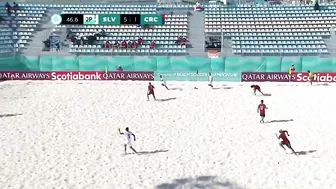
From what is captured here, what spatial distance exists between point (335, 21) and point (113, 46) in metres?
21.8

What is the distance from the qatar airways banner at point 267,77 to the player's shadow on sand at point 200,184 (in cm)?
1992

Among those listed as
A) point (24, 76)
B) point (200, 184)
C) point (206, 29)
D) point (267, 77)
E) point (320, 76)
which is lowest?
point (200, 184)

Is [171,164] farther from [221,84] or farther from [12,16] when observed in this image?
[12,16]

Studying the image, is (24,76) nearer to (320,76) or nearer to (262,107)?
(262,107)

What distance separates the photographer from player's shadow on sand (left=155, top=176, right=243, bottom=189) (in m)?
11.9

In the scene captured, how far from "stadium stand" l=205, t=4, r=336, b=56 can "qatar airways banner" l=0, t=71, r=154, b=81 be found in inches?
368

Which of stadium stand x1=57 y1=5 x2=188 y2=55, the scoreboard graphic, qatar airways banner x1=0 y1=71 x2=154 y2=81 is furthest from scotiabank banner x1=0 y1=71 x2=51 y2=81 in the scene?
the scoreboard graphic

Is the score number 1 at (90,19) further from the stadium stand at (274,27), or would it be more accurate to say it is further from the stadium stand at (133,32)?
the stadium stand at (274,27)

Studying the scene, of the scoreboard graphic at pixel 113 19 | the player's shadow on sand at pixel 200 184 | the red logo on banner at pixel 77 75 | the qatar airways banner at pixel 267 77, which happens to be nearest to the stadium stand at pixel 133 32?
the scoreboard graphic at pixel 113 19

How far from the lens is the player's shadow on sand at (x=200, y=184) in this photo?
1190cm

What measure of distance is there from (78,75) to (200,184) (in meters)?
22.8

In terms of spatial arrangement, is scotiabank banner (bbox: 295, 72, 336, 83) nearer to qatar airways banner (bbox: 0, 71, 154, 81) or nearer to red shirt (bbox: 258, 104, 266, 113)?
qatar airways banner (bbox: 0, 71, 154, 81)

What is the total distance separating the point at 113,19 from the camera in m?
40.4

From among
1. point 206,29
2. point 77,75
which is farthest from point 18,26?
point 206,29
